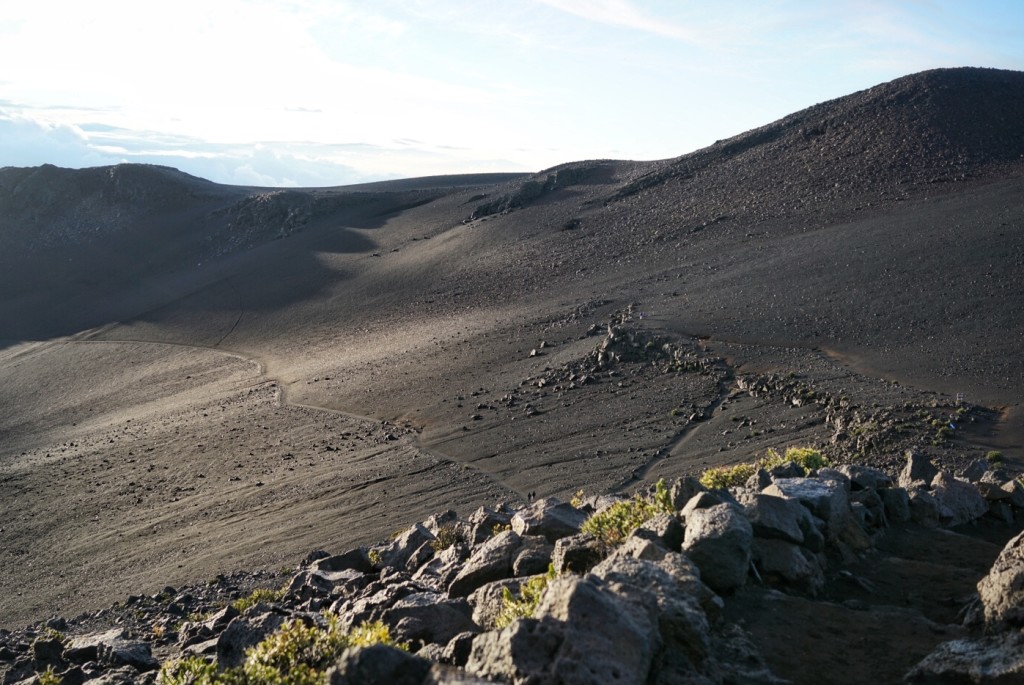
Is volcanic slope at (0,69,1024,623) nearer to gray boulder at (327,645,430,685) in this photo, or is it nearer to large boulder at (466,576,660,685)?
gray boulder at (327,645,430,685)

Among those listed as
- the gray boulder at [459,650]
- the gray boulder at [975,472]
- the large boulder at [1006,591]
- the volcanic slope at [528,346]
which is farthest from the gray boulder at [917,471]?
the gray boulder at [459,650]

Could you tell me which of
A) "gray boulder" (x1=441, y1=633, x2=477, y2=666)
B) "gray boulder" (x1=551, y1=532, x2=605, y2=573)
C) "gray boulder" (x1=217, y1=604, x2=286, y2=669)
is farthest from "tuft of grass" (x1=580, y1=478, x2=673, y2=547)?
"gray boulder" (x1=217, y1=604, x2=286, y2=669)

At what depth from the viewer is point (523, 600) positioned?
7.20m

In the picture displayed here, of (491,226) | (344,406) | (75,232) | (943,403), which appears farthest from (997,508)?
(75,232)

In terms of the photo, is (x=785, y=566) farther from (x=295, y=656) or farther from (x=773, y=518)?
(x=295, y=656)

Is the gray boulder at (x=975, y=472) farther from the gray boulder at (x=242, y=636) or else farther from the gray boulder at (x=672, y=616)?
the gray boulder at (x=242, y=636)

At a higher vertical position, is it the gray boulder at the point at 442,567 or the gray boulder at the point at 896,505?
the gray boulder at the point at 896,505

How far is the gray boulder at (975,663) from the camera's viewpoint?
6.27m

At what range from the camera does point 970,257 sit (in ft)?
106

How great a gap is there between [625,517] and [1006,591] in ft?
10.9

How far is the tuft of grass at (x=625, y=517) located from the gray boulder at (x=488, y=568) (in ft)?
2.60

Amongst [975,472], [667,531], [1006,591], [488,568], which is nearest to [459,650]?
[667,531]

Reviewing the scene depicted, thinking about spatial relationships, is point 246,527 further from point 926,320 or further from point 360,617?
point 926,320

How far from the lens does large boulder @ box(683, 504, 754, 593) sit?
746 centimetres
